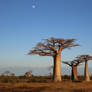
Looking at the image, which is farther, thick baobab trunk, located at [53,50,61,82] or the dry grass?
thick baobab trunk, located at [53,50,61,82]

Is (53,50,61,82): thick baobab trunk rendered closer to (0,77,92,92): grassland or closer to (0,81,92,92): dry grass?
(0,77,92,92): grassland

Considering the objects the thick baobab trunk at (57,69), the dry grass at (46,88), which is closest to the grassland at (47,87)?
the dry grass at (46,88)

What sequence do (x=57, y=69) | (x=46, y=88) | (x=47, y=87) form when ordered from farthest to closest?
(x=57, y=69)
(x=47, y=87)
(x=46, y=88)

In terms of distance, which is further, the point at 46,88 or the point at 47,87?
the point at 47,87

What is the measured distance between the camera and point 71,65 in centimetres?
2922

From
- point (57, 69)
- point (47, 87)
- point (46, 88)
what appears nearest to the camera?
point (46, 88)

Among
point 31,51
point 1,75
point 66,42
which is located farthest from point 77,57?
point 1,75

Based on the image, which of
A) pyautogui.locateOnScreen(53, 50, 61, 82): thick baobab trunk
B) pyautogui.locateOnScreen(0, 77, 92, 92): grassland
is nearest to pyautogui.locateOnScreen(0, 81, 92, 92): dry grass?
pyautogui.locateOnScreen(0, 77, 92, 92): grassland

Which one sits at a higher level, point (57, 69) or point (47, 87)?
point (57, 69)

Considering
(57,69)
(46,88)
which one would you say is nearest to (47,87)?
(46,88)

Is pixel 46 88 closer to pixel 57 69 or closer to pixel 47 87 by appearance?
pixel 47 87

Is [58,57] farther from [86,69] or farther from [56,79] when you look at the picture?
[86,69]

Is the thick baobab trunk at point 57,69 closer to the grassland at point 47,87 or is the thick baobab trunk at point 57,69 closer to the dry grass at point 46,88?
the grassland at point 47,87

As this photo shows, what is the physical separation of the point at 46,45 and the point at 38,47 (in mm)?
921
